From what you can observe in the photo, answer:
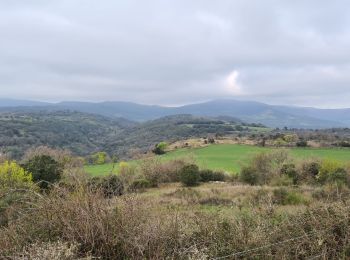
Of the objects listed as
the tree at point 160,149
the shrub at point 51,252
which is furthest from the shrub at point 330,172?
the tree at point 160,149

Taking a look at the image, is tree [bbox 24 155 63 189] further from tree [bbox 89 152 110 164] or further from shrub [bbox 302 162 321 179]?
tree [bbox 89 152 110 164]

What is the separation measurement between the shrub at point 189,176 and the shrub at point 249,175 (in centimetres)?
525

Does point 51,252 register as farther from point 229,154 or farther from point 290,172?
point 229,154

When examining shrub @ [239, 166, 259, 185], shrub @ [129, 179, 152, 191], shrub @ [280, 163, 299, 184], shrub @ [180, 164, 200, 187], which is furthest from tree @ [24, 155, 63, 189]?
shrub @ [280, 163, 299, 184]

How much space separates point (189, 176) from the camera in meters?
39.1

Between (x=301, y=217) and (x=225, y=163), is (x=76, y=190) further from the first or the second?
(x=225, y=163)

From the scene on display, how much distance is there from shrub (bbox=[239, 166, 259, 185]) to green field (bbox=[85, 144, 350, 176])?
943 cm

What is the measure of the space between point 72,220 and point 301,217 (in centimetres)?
390

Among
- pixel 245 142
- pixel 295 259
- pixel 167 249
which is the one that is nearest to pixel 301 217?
pixel 295 259

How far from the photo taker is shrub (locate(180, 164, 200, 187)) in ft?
129

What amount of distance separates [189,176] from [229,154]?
26267 millimetres

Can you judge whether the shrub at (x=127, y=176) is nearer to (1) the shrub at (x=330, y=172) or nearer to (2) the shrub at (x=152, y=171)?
(2) the shrub at (x=152, y=171)

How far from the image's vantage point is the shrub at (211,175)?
1720 inches

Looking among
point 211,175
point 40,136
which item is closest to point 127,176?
point 211,175
